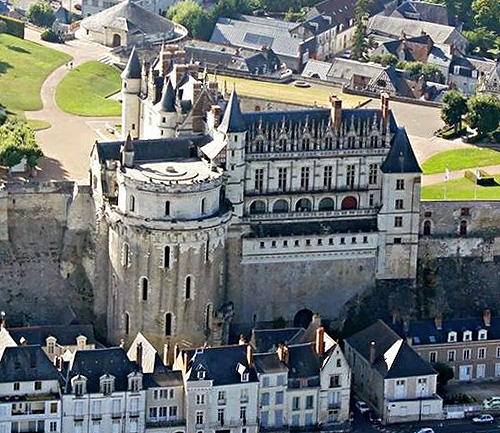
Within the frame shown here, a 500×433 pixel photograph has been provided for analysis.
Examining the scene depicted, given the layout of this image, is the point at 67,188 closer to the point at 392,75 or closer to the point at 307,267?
the point at 307,267

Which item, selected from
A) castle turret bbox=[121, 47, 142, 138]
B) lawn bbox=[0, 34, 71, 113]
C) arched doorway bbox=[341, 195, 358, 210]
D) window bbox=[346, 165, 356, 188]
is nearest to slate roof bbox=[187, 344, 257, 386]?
arched doorway bbox=[341, 195, 358, 210]

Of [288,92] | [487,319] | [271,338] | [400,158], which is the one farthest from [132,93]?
[487,319]

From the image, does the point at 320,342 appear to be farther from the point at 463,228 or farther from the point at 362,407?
the point at 463,228

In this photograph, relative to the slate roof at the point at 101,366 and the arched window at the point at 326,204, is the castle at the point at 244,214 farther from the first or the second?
the slate roof at the point at 101,366

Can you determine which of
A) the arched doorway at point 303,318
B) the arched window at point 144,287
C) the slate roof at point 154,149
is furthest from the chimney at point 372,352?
the slate roof at point 154,149

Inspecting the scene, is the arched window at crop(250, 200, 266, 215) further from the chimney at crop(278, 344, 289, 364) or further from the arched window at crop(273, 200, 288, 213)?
the chimney at crop(278, 344, 289, 364)

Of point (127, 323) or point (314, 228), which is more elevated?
point (314, 228)
